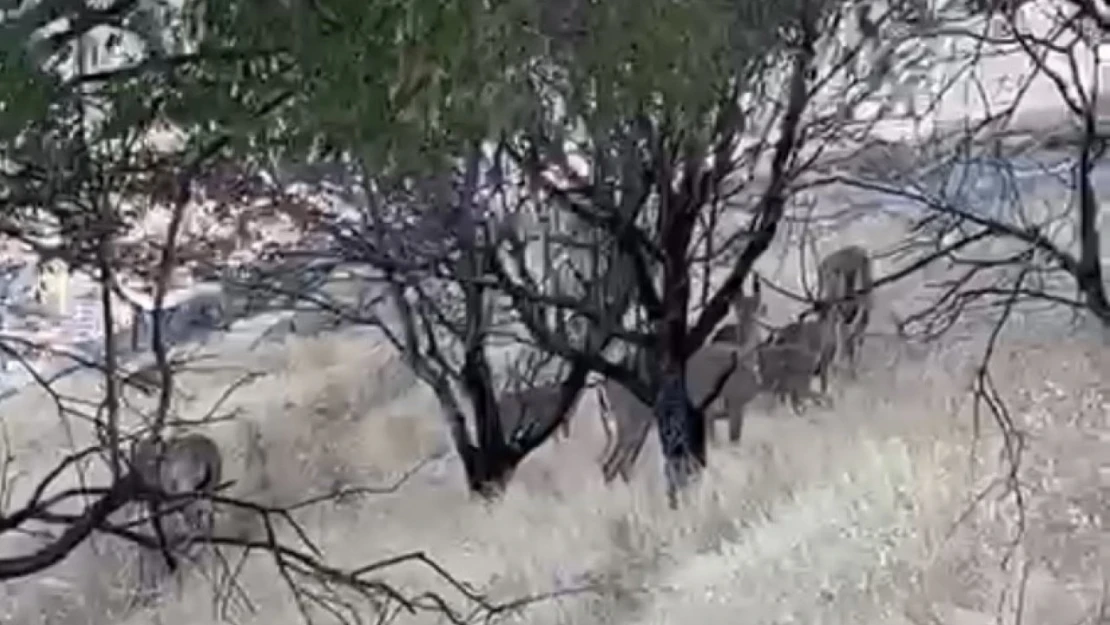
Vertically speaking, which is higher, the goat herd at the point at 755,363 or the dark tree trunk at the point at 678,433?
the goat herd at the point at 755,363

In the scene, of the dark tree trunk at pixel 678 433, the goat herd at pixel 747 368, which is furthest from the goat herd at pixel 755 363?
the dark tree trunk at pixel 678 433

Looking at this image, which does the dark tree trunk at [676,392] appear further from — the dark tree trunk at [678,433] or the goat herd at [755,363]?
the goat herd at [755,363]

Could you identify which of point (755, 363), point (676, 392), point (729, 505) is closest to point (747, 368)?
point (755, 363)

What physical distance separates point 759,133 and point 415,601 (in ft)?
4.89

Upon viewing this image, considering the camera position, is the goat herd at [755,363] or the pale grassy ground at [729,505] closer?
the pale grassy ground at [729,505]

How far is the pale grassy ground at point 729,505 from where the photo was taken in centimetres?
353

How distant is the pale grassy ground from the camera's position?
11.6 feet

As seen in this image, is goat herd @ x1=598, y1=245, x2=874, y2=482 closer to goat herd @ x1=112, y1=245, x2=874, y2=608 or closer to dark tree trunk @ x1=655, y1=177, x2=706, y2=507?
goat herd @ x1=112, y1=245, x2=874, y2=608

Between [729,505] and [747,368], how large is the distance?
66 cm

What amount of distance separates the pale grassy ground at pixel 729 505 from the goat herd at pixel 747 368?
0.07 m

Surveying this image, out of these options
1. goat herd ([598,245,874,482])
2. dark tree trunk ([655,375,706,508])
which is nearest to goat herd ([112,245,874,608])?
goat herd ([598,245,874,482])

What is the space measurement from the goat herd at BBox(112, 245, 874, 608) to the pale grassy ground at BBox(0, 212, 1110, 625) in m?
0.07

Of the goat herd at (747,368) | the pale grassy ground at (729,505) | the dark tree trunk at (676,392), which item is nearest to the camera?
the pale grassy ground at (729,505)

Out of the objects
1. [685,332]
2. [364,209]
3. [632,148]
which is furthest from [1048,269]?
[364,209]
